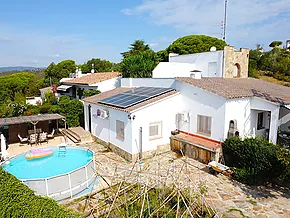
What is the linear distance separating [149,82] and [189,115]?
7737 millimetres

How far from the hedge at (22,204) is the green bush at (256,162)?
1294cm

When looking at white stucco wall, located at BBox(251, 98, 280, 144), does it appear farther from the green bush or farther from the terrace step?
the terrace step

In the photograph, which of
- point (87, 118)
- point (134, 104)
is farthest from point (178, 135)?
point (87, 118)

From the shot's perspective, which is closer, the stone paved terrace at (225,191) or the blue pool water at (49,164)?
the stone paved terrace at (225,191)

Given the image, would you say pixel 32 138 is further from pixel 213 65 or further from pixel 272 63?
pixel 272 63

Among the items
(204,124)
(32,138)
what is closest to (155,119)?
(204,124)

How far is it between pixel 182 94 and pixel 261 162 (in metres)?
9.34

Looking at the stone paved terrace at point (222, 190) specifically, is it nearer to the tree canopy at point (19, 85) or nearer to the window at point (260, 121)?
the window at point (260, 121)

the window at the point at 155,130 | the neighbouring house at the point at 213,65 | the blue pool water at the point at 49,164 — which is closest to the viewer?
the blue pool water at the point at 49,164

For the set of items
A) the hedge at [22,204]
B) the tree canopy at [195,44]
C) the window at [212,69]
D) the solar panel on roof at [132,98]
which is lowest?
the hedge at [22,204]

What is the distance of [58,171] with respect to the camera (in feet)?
61.1

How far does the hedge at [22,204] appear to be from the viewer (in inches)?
294

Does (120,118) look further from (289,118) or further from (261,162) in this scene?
(289,118)

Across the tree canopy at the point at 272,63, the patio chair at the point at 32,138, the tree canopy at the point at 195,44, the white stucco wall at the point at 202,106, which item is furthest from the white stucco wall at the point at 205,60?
the patio chair at the point at 32,138
